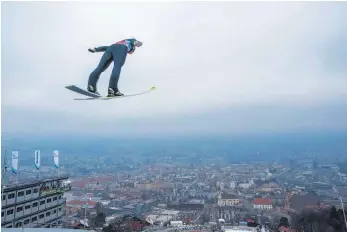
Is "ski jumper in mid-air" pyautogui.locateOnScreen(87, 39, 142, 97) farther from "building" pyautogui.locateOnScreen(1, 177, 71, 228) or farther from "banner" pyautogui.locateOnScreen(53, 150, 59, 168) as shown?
"banner" pyautogui.locateOnScreen(53, 150, 59, 168)

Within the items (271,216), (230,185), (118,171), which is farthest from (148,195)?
(271,216)

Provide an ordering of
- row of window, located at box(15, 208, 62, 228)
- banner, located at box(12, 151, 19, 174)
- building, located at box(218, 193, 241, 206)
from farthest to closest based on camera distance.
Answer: building, located at box(218, 193, 241, 206)
row of window, located at box(15, 208, 62, 228)
banner, located at box(12, 151, 19, 174)

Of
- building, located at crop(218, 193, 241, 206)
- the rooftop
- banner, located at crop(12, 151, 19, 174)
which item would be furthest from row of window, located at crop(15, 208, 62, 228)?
the rooftop

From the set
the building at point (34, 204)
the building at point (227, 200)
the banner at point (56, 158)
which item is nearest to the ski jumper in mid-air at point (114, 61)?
the building at point (34, 204)

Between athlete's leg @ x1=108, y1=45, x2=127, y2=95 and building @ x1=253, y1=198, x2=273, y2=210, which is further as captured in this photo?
building @ x1=253, y1=198, x2=273, y2=210

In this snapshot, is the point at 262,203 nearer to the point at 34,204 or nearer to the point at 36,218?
the point at 36,218

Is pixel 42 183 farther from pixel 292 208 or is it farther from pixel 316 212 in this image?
pixel 292 208
